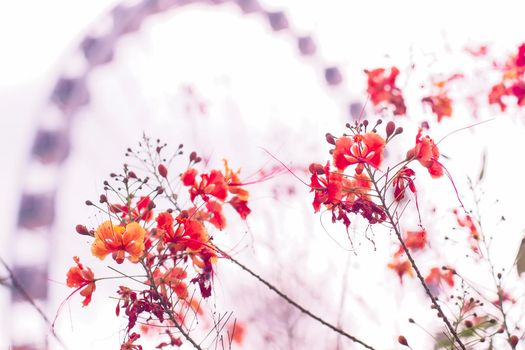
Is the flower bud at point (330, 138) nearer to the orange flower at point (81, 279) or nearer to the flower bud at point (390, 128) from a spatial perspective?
the flower bud at point (390, 128)

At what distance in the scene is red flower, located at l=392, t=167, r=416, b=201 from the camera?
688 mm

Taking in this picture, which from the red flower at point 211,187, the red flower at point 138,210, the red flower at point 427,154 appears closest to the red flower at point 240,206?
the red flower at point 211,187

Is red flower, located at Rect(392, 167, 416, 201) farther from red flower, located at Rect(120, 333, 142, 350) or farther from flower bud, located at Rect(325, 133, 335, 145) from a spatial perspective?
red flower, located at Rect(120, 333, 142, 350)

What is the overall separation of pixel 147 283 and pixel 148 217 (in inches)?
2.9

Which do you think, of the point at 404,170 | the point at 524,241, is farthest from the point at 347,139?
the point at 524,241

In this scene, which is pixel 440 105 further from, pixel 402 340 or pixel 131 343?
pixel 131 343

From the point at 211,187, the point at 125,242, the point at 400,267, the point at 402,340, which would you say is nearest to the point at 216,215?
the point at 211,187

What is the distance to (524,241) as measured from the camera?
0.71m

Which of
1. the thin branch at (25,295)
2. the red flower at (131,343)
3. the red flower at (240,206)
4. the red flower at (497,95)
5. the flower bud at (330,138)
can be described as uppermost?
the red flower at (497,95)

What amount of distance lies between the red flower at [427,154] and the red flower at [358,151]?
0.11 ft

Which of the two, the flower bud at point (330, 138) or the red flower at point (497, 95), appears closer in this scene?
the flower bud at point (330, 138)

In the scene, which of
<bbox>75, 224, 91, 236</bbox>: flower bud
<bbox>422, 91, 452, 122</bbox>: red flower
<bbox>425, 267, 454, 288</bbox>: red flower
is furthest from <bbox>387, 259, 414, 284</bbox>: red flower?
<bbox>75, 224, 91, 236</bbox>: flower bud

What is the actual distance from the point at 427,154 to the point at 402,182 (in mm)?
39

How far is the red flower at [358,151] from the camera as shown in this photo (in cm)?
69
